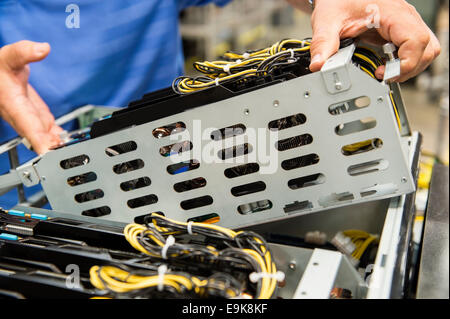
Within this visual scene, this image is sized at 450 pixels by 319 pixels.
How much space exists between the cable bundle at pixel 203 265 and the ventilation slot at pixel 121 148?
0.47 feet

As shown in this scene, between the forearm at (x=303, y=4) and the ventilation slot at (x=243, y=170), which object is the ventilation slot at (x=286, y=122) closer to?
the ventilation slot at (x=243, y=170)

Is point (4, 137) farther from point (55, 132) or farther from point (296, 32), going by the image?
point (296, 32)

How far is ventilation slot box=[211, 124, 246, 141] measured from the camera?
25.9 inches

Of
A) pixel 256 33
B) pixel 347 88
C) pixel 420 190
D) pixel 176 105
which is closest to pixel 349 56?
pixel 347 88

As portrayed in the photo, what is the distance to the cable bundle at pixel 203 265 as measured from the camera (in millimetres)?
537

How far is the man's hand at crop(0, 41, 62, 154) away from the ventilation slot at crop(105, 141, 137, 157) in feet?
0.92

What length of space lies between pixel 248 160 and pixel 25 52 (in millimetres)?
562

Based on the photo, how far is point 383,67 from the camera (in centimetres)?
71

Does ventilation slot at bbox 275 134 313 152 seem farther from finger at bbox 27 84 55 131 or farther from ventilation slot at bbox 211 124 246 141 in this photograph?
finger at bbox 27 84 55 131

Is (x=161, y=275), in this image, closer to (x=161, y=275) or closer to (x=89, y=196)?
(x=161, y=275)

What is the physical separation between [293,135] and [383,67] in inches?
8.4

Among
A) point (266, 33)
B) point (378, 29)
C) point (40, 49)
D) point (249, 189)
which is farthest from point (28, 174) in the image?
point (266, 33)

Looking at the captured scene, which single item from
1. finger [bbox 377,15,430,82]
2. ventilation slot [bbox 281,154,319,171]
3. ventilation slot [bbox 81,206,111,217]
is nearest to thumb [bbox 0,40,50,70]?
ventilation slot [bbox 81,206,111,217]

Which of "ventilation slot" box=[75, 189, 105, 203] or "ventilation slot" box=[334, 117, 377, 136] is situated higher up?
"ventilation slot" box=[75, 189, 105, 203]
